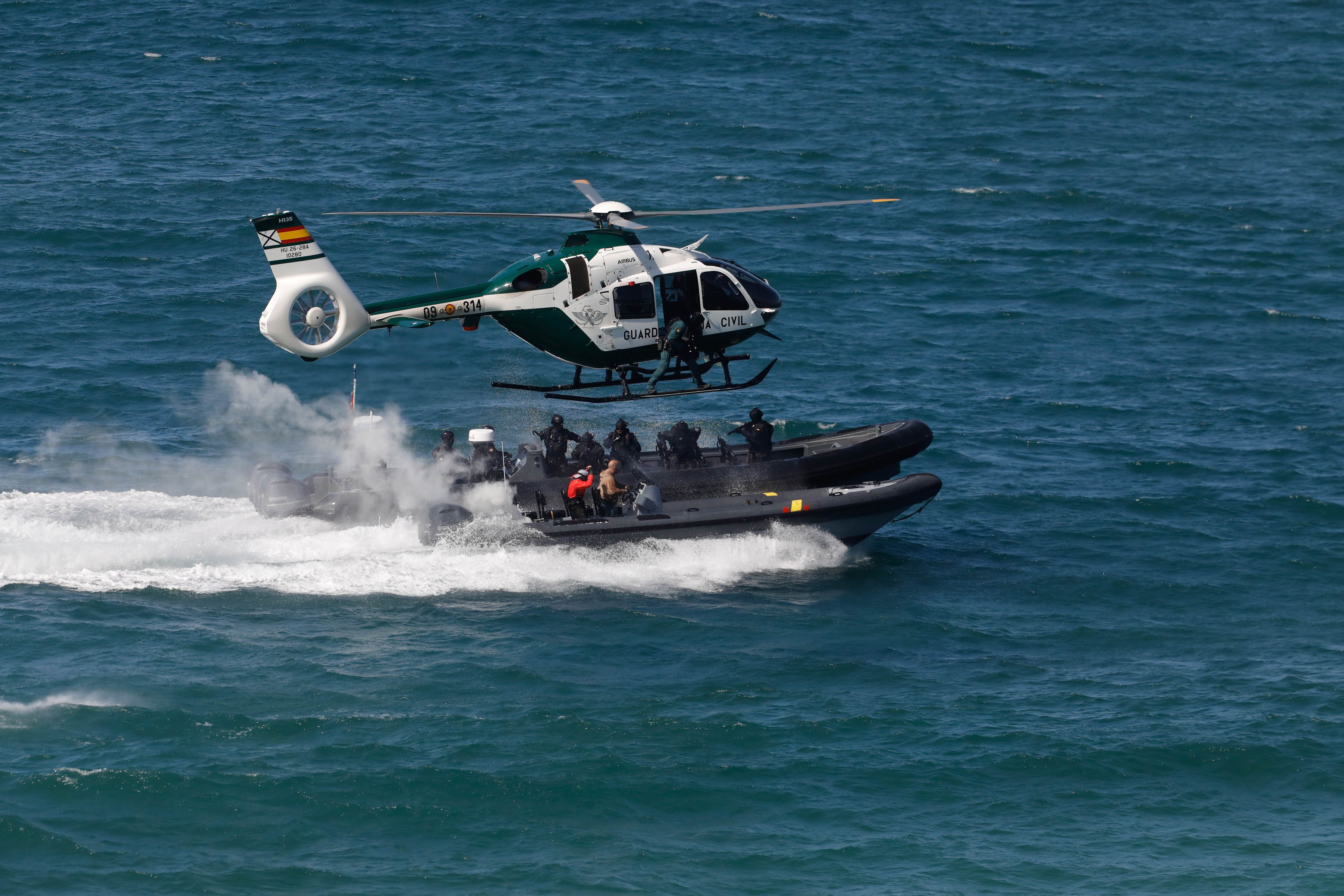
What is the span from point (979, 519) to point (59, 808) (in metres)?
18.3

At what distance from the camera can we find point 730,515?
26.8 meters

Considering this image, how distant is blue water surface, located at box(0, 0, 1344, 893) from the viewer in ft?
63.7

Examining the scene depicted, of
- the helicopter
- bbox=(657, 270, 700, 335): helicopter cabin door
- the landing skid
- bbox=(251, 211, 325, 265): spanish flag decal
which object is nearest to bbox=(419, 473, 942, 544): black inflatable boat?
the landing skid

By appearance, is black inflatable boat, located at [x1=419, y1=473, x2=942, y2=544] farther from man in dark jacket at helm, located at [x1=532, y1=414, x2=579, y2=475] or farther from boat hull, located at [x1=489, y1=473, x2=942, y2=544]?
man in dark jacket at helm, located at [x1=532, y1=414, x2=579, y2=475]

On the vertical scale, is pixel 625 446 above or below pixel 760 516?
above

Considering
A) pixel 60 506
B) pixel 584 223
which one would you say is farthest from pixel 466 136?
pixel 60 506

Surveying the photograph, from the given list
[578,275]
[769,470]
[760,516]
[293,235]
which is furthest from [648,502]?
[293,235]

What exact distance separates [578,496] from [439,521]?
249cm

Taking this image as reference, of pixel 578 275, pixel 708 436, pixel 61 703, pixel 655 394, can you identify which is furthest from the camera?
pixel 708 436

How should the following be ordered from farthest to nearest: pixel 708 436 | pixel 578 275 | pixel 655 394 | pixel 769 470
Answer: pixel 708 436 → pixel 769 470 → pixel 655 394 → pixel 578 275

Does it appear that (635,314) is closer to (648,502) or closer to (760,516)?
(648,502)

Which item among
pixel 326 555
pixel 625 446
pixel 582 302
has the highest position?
pixel 582 302

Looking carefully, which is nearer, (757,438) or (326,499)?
(326,499)

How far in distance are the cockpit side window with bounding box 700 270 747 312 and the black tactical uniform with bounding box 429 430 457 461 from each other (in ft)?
18.1
